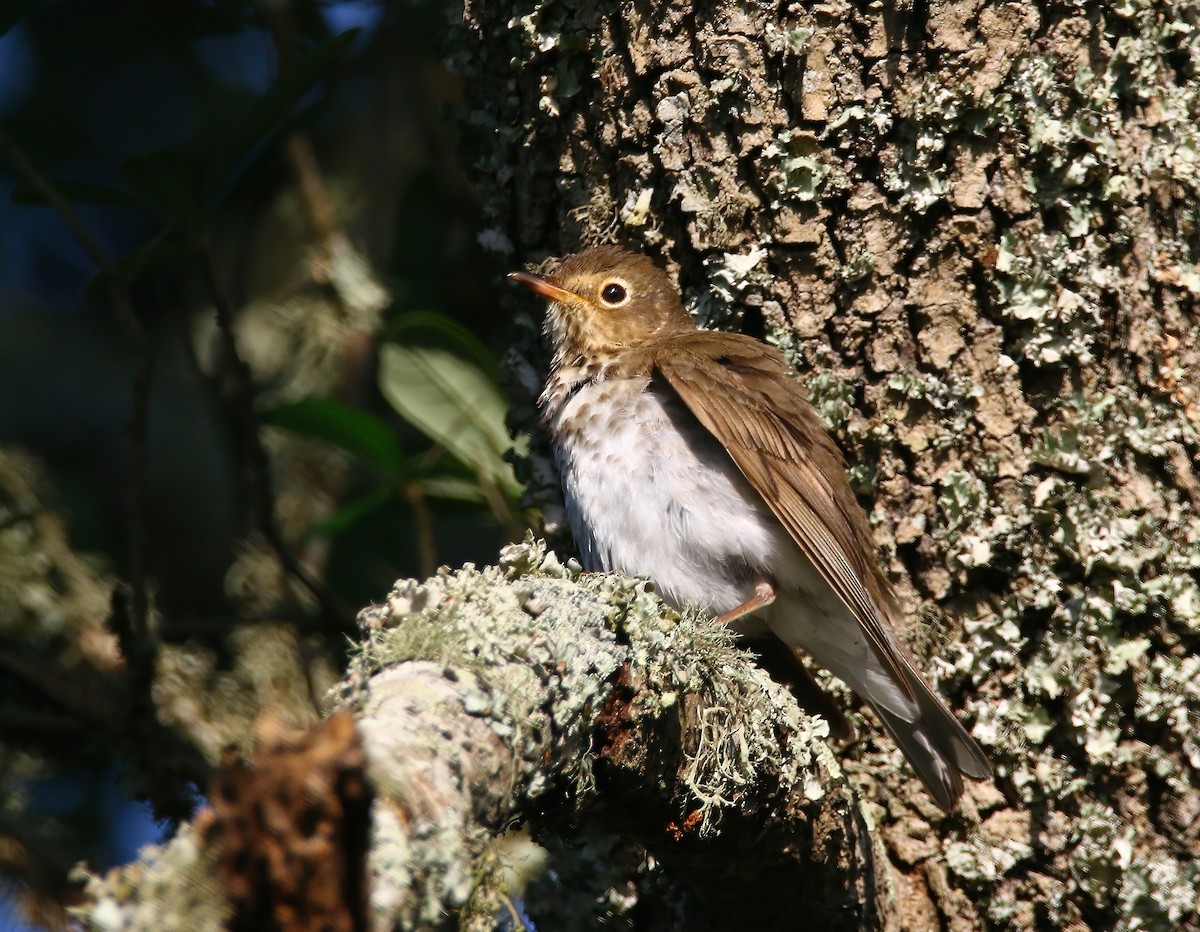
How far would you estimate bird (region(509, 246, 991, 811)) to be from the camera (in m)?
3.40

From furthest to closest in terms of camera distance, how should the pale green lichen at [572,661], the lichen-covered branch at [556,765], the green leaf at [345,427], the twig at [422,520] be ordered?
the twig at [422,520], the green leaf at [345,427], the pale green lichen at [572,661], the lichen-covered branch at [556,765]

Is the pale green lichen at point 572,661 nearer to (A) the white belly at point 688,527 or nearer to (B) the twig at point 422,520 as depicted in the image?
(A) the white belly at point 688,527

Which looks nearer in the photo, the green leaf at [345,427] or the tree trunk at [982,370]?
the tree trunk at [982,370]

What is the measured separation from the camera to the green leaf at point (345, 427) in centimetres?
433

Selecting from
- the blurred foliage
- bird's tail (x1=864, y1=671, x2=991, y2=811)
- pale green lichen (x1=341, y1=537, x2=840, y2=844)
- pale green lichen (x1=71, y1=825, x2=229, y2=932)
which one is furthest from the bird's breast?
pale green lichen (x1=71, y1=825, x2=229, y2=932)

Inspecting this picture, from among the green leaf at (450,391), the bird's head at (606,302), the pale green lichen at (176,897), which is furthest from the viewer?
the green leaf at (450,391)

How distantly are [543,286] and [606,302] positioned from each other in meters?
0.22

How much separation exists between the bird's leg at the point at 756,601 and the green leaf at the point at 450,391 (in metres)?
1.23

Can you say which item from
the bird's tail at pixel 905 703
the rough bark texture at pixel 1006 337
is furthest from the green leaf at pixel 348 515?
the rough bark texture at pixel 1006 337

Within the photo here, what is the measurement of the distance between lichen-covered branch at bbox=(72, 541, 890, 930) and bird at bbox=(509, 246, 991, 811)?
1.15 feet

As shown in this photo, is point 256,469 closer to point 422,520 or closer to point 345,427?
point 345,427

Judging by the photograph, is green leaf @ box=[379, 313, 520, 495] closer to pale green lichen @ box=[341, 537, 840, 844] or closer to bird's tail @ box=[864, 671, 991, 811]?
pale green lichen @ box=[341, 537, 840, 844]

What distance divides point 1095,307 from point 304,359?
421 centimetres

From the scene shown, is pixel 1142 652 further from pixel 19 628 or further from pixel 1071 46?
pixel 19 628
